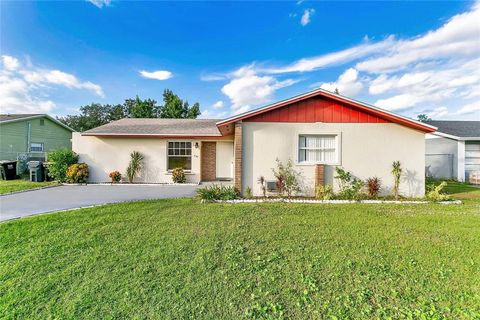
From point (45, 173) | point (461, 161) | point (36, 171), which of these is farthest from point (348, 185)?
point (36, 171)

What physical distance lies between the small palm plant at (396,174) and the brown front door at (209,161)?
28.5 feet

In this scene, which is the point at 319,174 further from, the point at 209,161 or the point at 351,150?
the point at 209,161

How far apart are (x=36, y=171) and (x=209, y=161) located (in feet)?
31.8

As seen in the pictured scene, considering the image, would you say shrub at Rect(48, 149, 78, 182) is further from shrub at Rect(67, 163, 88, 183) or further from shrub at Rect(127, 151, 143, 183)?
shrub at Rect(127, 151, 143, 183)

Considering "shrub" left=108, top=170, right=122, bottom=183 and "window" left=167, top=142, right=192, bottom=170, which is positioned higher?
"window" left=167, top=142, right=192, bottom=170

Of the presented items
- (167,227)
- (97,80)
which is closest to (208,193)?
(167,227)

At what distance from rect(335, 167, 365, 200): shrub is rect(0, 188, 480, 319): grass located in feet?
6.69

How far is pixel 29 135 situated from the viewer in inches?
705

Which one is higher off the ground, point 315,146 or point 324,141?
point 324,141

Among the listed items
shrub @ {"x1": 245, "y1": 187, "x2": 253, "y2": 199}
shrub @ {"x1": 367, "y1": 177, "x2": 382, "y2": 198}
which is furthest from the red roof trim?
shrub @ {"x1": 245, "y1": 187, "x2": 253, "y2": 199}

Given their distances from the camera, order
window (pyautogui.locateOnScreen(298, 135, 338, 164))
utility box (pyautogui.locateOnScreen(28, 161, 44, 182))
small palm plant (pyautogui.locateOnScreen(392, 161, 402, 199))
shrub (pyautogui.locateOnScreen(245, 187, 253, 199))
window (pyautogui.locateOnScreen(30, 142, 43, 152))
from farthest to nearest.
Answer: window (pyautogui.locateOnScreen(30, 142, 43, 152)), utility box (pyautogui.locateOnScreen(28, 161, 44, 182)), window (pyautogui.locateOnScreen(298, 135, 338, 164)), shrub (pyautogui.locateOnScreen(245, 187, 253, 199)), small palm plant (pyautogui.locateOnScreen(392, 161, 402, 199))

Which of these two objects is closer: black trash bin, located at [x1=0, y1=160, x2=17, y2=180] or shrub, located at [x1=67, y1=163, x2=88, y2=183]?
shrub, located at [x1=67, y1=163, x2=88, y2=183]

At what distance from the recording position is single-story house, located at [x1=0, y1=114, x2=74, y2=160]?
16.3 meters

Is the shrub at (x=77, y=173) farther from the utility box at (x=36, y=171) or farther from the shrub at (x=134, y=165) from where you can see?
the utility box at (x=36, y=171)
